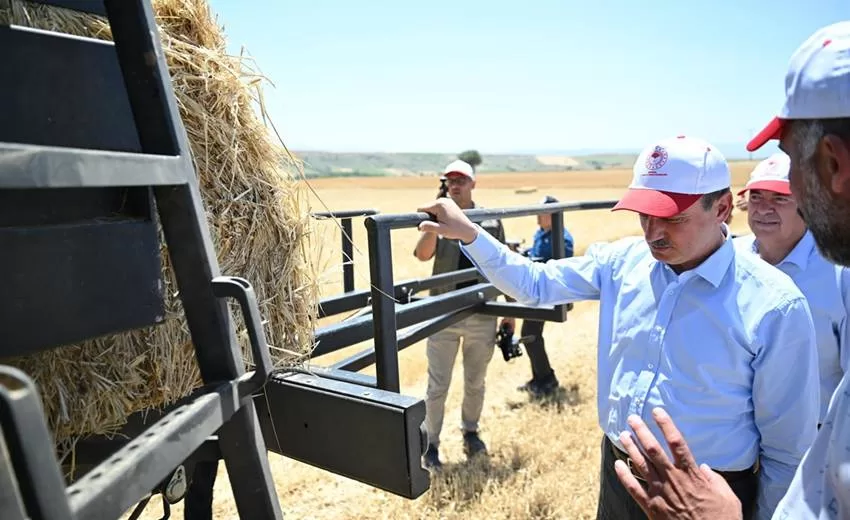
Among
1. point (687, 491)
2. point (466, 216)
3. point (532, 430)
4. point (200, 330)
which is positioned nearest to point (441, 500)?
point (532, 430)

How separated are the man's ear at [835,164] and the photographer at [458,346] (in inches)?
143

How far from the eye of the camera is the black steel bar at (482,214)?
205cm

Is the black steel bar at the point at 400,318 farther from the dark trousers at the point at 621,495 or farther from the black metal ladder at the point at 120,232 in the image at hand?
the dark trousers at the point at 621,495

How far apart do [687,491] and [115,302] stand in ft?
4.46

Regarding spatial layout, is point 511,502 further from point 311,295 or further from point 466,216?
point 311,295

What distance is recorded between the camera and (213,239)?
174 centimetres

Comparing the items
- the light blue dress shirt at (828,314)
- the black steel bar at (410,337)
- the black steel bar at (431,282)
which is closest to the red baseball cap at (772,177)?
the light blue dress shirt at (828,314)

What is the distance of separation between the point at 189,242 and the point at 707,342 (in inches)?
63.1

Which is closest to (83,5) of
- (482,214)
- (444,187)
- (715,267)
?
(482,214)

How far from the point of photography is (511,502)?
154 inches

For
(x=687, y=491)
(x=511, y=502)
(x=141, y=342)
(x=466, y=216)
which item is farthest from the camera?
(x=511, y=502)

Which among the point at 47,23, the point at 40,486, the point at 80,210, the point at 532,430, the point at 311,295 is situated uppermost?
the point at 47,23

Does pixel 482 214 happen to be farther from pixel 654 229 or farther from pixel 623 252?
pixel 654 229

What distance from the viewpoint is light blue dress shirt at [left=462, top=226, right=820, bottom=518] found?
1946 mm
